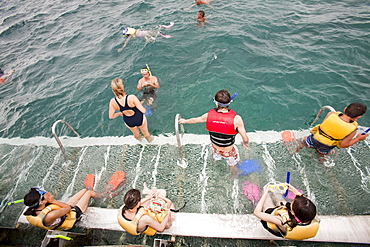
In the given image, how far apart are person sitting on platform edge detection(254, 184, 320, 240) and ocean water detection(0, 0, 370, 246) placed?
36.2 inches

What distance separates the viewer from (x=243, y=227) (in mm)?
3645

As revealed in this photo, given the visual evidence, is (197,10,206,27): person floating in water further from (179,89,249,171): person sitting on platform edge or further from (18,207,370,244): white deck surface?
(18,207,370,244): white deck surface

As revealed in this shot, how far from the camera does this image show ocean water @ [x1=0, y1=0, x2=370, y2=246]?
16.4ft

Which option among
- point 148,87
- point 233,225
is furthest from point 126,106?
point 233,225

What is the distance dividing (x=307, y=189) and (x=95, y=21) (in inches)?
644

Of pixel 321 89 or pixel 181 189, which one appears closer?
pixel 181 189

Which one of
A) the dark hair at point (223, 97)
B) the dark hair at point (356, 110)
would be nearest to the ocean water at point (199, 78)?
the dark hair at point (356, 110)

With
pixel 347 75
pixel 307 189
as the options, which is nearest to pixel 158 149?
pixel 307 189

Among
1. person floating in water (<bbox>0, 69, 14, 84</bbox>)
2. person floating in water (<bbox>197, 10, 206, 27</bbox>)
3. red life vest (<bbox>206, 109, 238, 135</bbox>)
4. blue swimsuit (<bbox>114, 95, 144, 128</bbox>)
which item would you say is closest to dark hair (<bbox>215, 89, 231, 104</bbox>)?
red life vest (<bbox>206, 109, 238, 135</bbox>)

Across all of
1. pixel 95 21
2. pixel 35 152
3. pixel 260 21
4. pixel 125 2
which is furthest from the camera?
pixel 125 2

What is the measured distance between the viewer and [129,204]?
296 centimetres

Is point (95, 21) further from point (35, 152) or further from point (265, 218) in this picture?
point (265, 218)

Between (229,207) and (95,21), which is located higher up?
(95,21)

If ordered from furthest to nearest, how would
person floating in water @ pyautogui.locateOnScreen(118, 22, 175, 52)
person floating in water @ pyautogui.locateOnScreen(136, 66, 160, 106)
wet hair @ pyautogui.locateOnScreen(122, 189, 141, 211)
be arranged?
person floating in water @ pyautogui.locateOnScreen(118, 22, 175, 52) < person floating in water @ pyautogui.locateOnScreen(136, 66, 160, 106) < wet hair @ pyautogui.locateOnScreen(122, 189, 141, 211)
